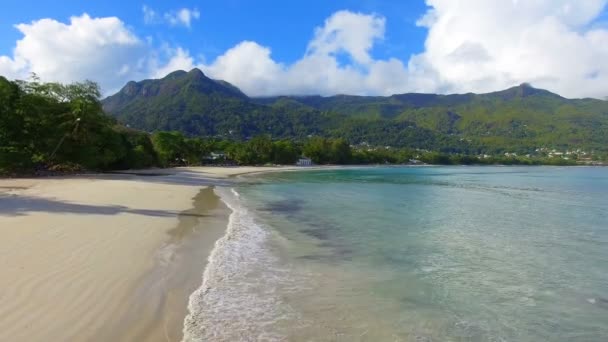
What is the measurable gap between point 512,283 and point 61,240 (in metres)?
12.6

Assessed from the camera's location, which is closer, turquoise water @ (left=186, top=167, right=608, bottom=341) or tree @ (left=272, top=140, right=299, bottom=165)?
turquoise water @ (left=186, top=167, right=608, bottom=341)

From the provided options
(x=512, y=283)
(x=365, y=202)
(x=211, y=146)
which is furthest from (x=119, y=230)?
(x=211, y=146)

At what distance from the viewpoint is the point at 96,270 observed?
9406 millimetres

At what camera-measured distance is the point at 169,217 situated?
1916 centimetres

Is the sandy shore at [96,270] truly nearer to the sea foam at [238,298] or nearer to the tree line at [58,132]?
the sea foam at [238,298]

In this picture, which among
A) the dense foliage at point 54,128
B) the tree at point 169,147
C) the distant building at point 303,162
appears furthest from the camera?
the distant building at point 303,162

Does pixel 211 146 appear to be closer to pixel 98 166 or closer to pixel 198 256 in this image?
pixel 98 166

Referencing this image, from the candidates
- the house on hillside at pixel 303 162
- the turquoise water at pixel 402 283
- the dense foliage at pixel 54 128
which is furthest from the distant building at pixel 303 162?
the turquoise water at pixel 402 283

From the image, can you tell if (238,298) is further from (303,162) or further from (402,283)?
(303,162)

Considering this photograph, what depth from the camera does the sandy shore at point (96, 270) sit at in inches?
255

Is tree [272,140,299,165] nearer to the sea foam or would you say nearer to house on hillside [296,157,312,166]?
house on hillside [296,157,312,166]

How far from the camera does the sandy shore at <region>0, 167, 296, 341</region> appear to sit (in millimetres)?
6484

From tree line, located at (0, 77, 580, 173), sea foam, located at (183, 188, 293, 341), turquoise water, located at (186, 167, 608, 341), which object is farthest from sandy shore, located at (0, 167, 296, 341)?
tree line, located at (0, 77, 580, 173)

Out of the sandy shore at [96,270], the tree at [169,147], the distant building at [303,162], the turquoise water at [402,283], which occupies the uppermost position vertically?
the tree at [169,147]
